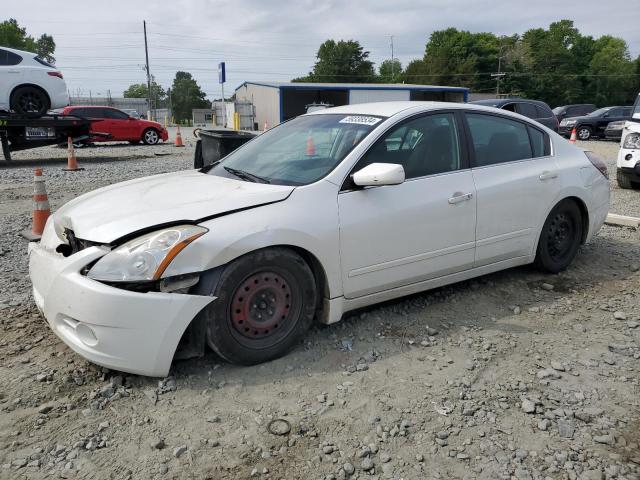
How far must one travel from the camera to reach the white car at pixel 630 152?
889 centimetres

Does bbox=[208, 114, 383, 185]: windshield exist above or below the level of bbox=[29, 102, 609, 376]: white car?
above

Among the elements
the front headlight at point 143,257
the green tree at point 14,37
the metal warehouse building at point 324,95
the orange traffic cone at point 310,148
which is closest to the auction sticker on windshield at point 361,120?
the orange traffic cone at point 310,148

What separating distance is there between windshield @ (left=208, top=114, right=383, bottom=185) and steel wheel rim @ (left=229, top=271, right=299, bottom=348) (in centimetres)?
70

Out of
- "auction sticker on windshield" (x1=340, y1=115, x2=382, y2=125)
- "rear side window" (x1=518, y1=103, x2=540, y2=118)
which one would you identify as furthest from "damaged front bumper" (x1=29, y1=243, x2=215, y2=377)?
"rear side window" (x1=518, y1=103, x2=540, y2=118)

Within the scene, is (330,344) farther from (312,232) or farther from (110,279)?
(110,279)

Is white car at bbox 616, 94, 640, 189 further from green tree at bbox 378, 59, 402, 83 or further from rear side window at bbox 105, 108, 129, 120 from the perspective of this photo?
green tree at bbox 378, 59, 402, 83

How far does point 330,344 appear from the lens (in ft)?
11.6

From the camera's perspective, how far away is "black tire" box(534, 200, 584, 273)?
4676mm

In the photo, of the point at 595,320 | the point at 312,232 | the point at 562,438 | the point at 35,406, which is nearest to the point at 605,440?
the point at 562,438

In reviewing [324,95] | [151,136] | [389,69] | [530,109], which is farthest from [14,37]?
[389,69]

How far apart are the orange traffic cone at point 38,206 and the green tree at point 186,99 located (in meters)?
99.4

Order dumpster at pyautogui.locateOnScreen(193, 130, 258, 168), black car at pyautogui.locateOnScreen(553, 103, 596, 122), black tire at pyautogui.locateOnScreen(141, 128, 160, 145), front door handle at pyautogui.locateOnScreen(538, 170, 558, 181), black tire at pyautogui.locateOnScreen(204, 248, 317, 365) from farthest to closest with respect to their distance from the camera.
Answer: black car at pyautogui.locateOnScreen(553, 103, 596, 122), black tire at pyautogui.locateOnScreen(141, 128, 160, 145), dumpster at pyautogui.locateOnScreen(193, 130, 258, 168), front door handle at pyautogui.locateOnScreen(538, 170, 558, 181), black tire at pyautogui.locateOnScreen(204, 248, 317, 365)

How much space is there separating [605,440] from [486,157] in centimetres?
230

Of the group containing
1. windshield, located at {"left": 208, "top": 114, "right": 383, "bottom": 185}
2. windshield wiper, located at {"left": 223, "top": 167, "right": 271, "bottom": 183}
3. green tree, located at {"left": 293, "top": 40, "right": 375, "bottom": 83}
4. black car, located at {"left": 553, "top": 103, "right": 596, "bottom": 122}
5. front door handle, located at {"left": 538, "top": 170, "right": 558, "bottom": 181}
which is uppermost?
green tree, located at {"left": 293, "top": 40, "right": 375, "bottom": 83}
